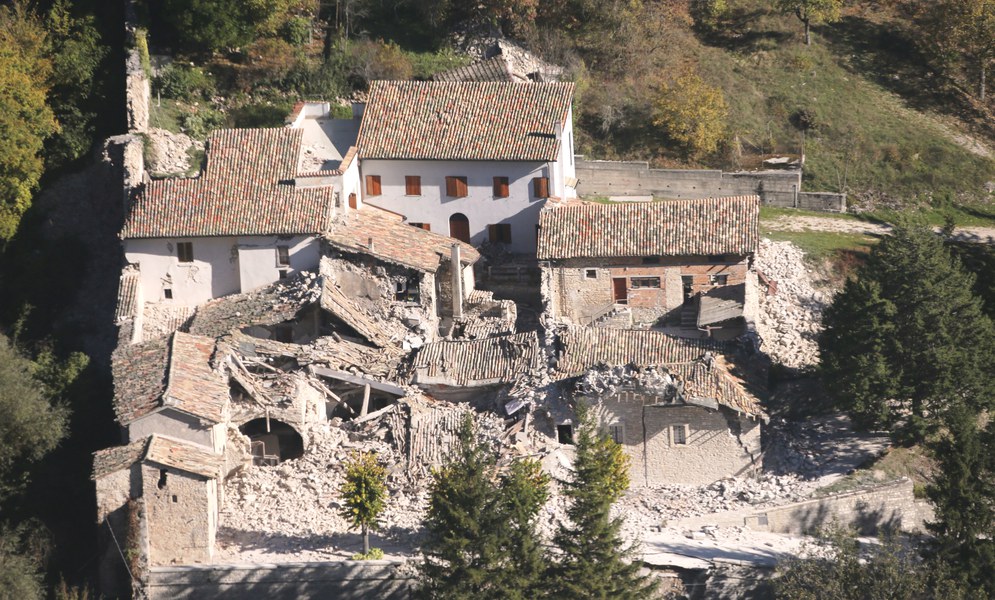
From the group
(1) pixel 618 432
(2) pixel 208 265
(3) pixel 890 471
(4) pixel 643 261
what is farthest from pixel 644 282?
(2) pixel 208 265

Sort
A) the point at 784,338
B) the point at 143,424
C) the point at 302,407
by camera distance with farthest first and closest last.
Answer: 1. the point at 784,338
2. the point at 302,407
3. the point at 143,424

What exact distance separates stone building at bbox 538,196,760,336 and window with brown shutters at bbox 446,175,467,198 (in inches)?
166

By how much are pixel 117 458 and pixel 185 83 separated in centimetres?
2337

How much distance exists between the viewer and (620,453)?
55000mm

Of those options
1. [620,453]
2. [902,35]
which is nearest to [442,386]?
[620,453]

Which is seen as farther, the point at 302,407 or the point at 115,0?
the point at 115,0

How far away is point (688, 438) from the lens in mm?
56562

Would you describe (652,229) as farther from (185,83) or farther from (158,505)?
(185,83)

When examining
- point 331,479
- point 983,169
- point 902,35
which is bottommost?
point 331,479

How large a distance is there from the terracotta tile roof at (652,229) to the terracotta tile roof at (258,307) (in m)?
8.54

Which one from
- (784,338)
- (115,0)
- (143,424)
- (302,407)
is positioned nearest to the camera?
(143,424)

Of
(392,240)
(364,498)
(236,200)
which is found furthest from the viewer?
(392,240)

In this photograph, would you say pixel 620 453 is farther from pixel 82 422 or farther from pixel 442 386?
pixel 82 422

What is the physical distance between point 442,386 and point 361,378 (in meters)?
2.64
